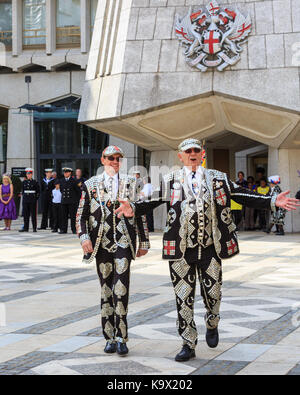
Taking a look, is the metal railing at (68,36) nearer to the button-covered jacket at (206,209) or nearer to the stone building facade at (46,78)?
the stone building facade at (46,78)

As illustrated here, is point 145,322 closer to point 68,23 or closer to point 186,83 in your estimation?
point 186,83

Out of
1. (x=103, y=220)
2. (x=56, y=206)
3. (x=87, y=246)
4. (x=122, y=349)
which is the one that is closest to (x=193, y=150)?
(x=103, y=220)

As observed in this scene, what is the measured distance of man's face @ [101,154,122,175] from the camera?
23.2 ft

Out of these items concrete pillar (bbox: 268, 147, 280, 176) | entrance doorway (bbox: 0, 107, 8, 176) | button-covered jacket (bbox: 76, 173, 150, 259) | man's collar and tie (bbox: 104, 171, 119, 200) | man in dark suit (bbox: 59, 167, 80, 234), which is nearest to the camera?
button-covered jacket (bbox: 76, 173, 150, 259)

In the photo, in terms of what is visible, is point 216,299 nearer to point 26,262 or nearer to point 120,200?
point 120,200

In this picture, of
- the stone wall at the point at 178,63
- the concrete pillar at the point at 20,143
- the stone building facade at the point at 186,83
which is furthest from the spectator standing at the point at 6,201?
the concrete pillar at the point at 20,143

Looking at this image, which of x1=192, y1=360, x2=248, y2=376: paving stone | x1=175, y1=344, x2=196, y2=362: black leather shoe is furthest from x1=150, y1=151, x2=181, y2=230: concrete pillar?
x1=192, y1=360, x2=248, y2=376: paving stone

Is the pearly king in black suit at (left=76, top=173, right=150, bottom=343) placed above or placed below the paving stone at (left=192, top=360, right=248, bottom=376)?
above

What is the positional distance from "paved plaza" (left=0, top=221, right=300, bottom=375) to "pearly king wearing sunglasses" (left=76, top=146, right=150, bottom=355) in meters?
0.33

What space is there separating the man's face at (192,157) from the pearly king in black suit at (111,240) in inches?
26.6

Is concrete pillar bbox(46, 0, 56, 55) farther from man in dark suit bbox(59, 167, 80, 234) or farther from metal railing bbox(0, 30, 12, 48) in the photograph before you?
man in dark suit bbox(59, 167, 80, 234)

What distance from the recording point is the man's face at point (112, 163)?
278 inches

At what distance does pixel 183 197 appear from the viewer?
6742 mm
